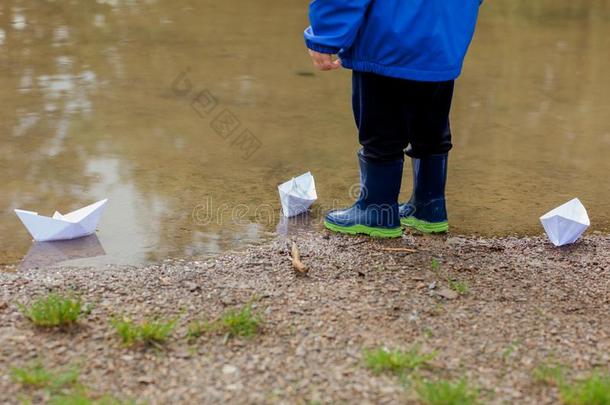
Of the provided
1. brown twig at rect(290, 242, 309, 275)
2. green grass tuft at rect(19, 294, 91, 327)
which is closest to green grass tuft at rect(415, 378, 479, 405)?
brown twig at rect(290, 242, 309, 275)

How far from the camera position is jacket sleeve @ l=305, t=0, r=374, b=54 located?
345 centimetres

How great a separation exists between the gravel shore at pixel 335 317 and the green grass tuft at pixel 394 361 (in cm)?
3

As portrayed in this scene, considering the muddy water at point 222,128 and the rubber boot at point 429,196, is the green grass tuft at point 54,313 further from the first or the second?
the rubber boot at point 429,196

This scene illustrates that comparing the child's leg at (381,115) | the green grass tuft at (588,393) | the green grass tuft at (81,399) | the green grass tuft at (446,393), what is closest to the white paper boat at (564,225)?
the child's leg at (381,115)

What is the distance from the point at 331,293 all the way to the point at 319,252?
49 cm

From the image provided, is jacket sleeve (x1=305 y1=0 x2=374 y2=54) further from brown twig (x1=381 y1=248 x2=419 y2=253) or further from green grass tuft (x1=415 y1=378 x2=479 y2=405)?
green grass tuft (x1=415 y1=378 x2=479 y2=405)

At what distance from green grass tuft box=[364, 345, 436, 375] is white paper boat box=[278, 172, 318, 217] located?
1461mm

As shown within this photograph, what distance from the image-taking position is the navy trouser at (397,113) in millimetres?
3672

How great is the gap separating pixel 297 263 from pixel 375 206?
0.55m

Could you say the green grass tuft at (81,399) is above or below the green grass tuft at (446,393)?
above

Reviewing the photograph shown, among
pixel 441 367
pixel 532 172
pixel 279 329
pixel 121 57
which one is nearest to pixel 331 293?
pixel 279 329

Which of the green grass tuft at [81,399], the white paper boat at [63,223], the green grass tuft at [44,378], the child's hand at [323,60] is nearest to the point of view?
the green grass tuft at [81,399]

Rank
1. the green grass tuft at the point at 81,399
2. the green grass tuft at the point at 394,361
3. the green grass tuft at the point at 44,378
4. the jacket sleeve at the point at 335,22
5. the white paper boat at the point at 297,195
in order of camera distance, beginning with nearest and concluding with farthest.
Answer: the green grass tuft at the point at 81,399
the green grass tuft at the point at 44,378
the green grass tuft at the point at 394,361
the jacket sleeve at the point at 335,22
the white paper boat at the point at 297,195

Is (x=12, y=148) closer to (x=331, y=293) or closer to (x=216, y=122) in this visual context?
(x=216, y=122)
